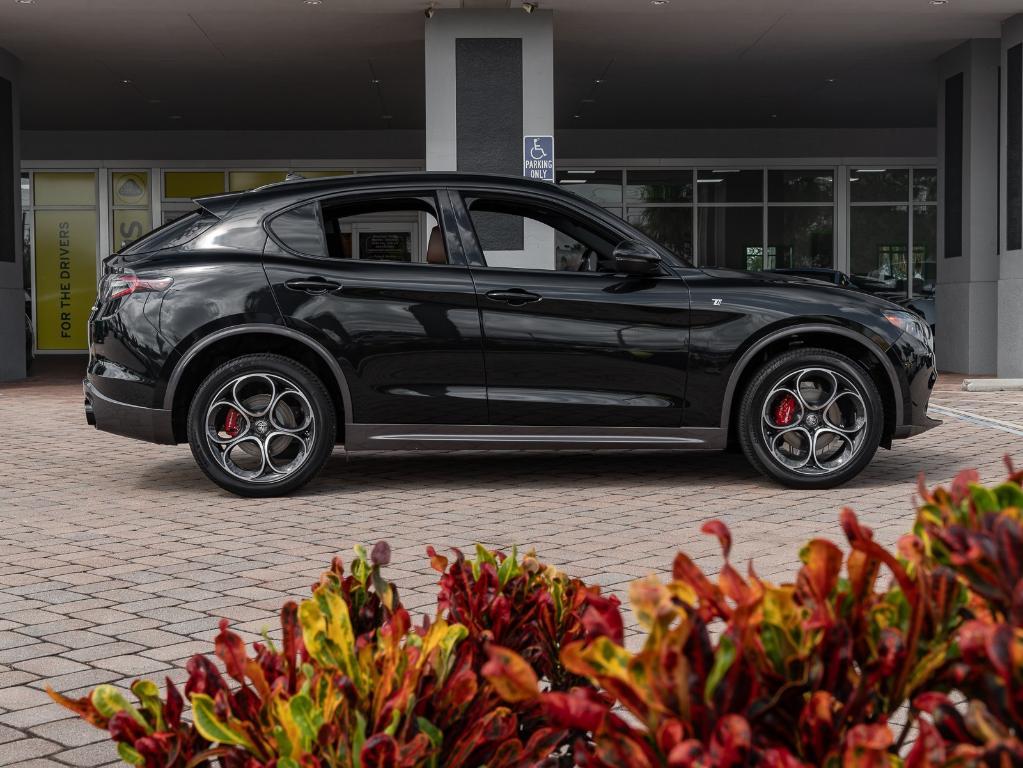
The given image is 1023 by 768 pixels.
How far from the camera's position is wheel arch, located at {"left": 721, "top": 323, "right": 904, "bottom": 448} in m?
7.14

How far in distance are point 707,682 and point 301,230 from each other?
6.28 m

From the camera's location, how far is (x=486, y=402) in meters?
7.05

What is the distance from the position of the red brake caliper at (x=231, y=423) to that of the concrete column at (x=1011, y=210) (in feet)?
42.2

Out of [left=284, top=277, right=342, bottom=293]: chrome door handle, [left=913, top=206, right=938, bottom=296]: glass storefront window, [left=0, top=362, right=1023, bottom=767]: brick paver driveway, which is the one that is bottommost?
[left=0, top=362, right=1023, bottom=767]: brick paver driveway

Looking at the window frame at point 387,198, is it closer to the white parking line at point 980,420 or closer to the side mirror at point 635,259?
the side mirror at point 635,259

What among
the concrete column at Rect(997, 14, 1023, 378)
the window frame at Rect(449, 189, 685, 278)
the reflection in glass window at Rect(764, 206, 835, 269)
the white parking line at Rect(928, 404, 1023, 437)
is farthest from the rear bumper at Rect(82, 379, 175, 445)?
the reflection in glass window at Rect(764, 206, 835, 269)

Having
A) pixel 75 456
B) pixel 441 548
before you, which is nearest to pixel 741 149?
pixel 75 456

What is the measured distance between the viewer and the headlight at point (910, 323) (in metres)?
7.32

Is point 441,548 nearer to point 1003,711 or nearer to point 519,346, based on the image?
point 519,346

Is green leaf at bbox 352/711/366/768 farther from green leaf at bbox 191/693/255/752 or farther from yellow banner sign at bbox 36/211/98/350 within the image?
yellow banner sign at bbox 36/211/98/350

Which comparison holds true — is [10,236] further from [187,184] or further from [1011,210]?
[1011,210]

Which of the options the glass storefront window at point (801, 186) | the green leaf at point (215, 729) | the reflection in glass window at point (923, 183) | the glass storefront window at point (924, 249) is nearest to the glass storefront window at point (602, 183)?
the glass storefront window at point (801, 186)

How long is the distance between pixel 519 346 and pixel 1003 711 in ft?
19.5

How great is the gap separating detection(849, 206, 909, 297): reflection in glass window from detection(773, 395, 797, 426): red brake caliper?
21464mm
